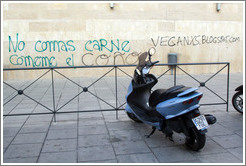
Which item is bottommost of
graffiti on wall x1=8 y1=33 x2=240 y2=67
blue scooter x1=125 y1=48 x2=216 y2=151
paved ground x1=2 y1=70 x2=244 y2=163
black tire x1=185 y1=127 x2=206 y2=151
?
paved ground x1=2 y1=70 x2=244 y2=163

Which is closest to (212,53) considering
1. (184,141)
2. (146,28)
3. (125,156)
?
(146,28)

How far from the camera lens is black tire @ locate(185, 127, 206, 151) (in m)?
3.25

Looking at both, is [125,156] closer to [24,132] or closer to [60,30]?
[24,132]

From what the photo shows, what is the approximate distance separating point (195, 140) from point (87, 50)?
8408mm

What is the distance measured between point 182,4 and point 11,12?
7552 mm

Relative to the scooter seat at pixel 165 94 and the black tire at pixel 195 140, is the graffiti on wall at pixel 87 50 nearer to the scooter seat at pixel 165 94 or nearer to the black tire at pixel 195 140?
the scooter seat at pixel 165 94

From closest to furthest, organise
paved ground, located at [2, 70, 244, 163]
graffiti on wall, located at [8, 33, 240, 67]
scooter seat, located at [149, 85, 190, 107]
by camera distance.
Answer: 1. paved ground, located at [2, 70, 244, 163]
2. scooter seat, located at [149, 85, 190, 107]
3. graffiti on wall, located at [8, 33, 240, 67]

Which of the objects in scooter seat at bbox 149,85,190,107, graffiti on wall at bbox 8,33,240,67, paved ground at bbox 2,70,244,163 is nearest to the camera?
paved ground at bbox 2,70,244,163

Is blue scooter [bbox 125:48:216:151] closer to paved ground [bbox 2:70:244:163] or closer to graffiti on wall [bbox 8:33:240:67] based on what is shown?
paved ground [bbox 2:70:244:163]

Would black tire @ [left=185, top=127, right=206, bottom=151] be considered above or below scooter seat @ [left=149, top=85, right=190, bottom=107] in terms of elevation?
below

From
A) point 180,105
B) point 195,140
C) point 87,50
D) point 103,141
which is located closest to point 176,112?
point 180,105

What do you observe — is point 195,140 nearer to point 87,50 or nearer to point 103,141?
point 103,141

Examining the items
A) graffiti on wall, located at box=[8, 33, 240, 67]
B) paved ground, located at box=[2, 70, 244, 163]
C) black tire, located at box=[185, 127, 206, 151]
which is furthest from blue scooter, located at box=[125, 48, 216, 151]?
graffiti on wall, located at box=[8, 33, 240, 67]

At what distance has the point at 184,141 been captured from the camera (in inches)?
146
